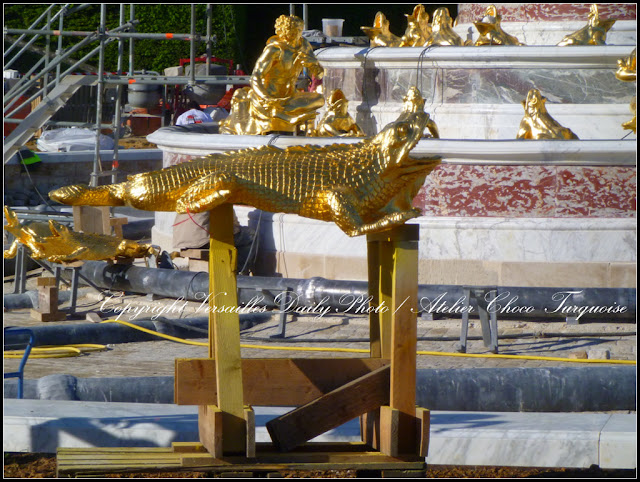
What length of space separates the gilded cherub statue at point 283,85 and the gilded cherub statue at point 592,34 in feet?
8.87

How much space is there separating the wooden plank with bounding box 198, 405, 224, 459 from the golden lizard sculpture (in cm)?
77

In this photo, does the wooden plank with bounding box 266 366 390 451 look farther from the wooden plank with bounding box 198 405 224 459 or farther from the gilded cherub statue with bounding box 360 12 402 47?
the gilded cherub statue with bounding box 360 12 402 47

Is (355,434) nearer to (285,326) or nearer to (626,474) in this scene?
(626,474)

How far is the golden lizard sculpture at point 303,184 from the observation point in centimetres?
400

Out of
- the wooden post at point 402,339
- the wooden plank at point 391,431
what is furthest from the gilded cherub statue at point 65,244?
the wooden plank at point 391,431

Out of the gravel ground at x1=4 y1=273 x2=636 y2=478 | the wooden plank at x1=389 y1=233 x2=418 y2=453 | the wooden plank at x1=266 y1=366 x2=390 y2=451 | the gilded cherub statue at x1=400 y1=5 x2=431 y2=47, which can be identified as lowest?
the gravel ground at x1=4 y1=273 x2=636 y2=478

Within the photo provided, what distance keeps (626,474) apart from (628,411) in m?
1.48

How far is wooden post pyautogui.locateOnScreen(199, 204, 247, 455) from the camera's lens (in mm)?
3840

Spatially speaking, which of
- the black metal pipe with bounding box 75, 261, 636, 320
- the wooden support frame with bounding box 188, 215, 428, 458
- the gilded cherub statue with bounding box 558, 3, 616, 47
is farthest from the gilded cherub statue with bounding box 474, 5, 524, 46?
the wooden support frame with bounding box 188, 215, 428, 458

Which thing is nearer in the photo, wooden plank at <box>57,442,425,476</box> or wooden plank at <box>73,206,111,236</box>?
wooden plank at <box>57,442,425,476</box>

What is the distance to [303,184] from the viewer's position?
13.5 ft

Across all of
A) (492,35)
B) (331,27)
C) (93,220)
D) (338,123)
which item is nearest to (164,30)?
(331,27)

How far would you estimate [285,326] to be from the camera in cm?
809

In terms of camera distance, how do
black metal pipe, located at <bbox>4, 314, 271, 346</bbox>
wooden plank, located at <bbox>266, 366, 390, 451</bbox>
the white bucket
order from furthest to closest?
the white bucket → black metal pipe, located at <bbox>4, 314, 271, 346</bbox> → wooden plank, located at <bbox>266, 366, 390, 451</bbox>
